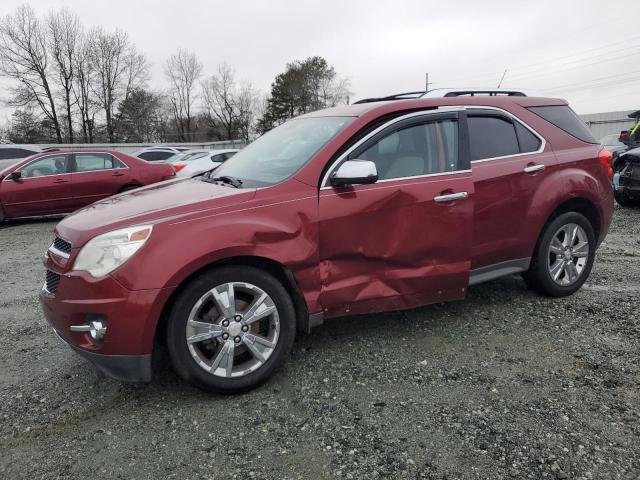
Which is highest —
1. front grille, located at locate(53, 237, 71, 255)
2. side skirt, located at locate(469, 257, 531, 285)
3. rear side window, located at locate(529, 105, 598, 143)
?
rear side window, located at locate(529, 105, 598, 143)

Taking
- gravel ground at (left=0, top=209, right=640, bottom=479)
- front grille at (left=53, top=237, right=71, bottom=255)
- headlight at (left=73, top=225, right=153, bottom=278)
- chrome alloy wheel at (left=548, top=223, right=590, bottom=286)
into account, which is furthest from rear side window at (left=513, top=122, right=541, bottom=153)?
A: front grille at (left=53, top=237, right=71, bottom=255)

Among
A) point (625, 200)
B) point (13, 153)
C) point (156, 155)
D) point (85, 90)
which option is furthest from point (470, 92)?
point (85, 90)

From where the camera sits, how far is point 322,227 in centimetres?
295

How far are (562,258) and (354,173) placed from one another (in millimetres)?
2351

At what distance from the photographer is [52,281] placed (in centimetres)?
280

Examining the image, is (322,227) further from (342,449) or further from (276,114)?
(276,114)

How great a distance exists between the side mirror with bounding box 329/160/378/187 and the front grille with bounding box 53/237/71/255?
5.34 ft

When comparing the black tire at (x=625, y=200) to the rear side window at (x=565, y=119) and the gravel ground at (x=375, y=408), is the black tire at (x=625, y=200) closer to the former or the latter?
the rear side window at (x=565, y=119)

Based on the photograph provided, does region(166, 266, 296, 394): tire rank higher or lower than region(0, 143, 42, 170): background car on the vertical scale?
lower

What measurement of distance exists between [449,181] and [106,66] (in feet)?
183

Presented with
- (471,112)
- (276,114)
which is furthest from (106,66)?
(471,112)

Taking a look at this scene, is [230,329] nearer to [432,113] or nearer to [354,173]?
[354,173]

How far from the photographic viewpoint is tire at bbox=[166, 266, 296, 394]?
2.64 metres

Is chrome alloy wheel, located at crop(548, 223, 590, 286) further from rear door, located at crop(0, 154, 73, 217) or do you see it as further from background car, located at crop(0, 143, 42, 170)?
background car, located at crop(0, 143, 42, 170)
